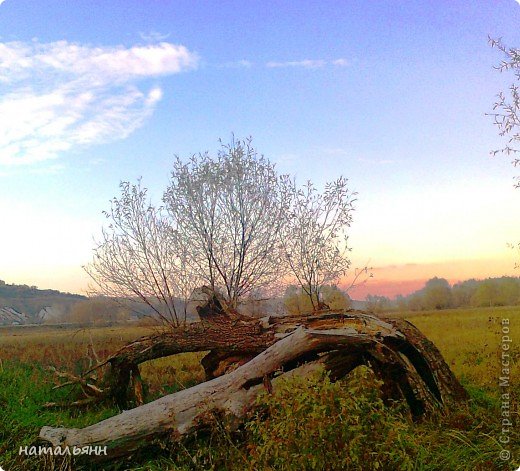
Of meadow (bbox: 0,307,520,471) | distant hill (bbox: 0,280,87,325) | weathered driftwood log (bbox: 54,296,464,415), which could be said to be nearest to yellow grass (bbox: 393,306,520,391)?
meadow (bbox: 0,307,520,471)

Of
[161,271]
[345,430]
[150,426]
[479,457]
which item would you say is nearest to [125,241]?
[161,271]

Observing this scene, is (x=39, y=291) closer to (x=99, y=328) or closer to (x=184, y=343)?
(x=99, y=328)

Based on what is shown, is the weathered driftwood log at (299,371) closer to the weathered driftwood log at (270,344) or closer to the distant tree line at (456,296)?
the weathered driftwood log at (270,344)

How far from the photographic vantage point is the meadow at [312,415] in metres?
4.23

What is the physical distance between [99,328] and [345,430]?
12.9ft

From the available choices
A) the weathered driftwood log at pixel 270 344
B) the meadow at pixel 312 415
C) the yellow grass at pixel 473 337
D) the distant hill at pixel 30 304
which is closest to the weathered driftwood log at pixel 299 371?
the weathered driftwood log at pixel 270 344

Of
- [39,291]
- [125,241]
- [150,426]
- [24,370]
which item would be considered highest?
[125,241]

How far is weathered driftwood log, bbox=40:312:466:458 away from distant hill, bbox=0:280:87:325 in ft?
4.80

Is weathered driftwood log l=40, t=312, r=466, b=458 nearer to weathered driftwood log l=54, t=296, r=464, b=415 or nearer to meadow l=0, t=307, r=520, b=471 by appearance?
weathered driftwood log l=54, t=296, r=464, b=415

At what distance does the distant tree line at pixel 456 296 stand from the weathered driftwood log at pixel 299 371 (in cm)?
30

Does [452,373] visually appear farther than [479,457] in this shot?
Yes

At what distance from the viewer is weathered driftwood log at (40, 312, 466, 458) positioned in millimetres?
5461

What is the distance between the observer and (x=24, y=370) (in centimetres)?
689

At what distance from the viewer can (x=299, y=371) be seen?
18.9 ft
